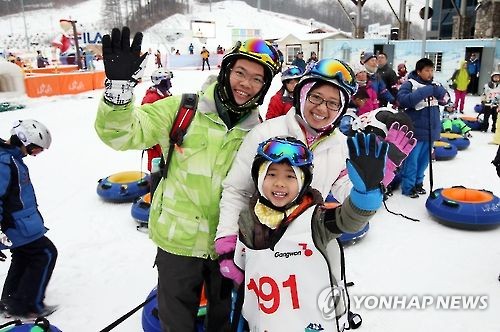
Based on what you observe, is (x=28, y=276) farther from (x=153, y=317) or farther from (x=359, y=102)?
(x=359, y=102)

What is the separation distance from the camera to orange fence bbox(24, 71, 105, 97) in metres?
17.0

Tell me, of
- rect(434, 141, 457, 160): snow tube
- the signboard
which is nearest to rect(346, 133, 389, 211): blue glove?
rect(434, 141, 457, 160): snow tube

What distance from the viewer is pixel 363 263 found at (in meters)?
4.50

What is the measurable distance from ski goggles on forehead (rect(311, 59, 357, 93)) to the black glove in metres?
0.88

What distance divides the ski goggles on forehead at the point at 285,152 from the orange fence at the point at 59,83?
16.8 meters

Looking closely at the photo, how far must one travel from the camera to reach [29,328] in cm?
279

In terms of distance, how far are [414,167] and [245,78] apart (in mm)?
4949

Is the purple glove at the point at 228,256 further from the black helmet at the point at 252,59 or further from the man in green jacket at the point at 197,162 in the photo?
the black helmet at the point at 252,59

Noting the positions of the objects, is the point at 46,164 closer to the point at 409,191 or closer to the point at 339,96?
the point at 409,191

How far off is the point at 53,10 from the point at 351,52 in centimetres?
7451

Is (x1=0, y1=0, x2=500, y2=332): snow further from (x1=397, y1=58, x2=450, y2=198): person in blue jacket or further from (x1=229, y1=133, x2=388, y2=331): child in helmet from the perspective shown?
(x1=229, y1=133, x2=388, y2=331): child in helmet

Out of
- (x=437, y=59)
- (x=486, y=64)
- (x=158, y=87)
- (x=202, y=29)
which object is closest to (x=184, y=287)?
(x=158, y=87)

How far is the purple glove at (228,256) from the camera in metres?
2.16

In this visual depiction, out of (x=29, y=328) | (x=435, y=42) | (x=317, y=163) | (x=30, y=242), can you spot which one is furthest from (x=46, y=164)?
(x=435, y=42)
